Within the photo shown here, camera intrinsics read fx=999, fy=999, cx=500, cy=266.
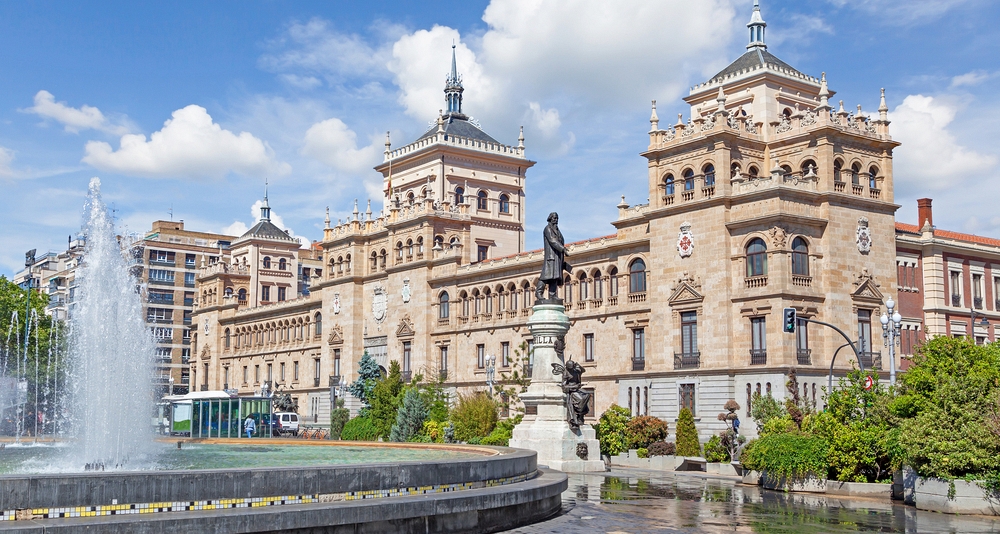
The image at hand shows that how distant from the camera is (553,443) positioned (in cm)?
2667

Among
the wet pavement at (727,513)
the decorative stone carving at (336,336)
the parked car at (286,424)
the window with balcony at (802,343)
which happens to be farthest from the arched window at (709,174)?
the decorative stone carving at (336,336)

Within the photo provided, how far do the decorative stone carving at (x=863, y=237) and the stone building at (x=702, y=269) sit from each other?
0.06 metres

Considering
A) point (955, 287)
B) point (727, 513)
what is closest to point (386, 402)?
point (955, 287)

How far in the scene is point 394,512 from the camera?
13.1 metres

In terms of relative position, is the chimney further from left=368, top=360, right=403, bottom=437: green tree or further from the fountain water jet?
the fountain water jet

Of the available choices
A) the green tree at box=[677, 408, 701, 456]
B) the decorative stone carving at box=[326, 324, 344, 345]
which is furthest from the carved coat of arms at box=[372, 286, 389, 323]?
the green tree at box=[677, 408, 701, 456]

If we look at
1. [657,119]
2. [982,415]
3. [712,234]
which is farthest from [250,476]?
[657,119]

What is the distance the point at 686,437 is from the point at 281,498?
27.9m

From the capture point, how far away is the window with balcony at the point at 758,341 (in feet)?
135

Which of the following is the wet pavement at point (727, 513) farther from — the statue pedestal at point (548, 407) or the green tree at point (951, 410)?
the statue pedestal at point (548, 407)

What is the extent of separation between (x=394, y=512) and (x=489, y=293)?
150 ft

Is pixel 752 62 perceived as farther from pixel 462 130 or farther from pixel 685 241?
pixel 462 130

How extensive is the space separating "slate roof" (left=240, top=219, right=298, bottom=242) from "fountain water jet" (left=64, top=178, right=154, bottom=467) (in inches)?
2539

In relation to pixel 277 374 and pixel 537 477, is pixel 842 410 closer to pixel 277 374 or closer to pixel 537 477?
pixel 537 477
